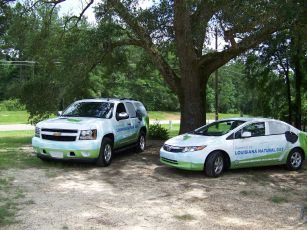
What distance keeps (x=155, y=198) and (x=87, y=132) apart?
3404mm

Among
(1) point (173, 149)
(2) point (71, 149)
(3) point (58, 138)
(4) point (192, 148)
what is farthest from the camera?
(3) point (58, 138)

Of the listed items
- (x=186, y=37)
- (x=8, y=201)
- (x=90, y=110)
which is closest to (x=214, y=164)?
(x=90, y=110)

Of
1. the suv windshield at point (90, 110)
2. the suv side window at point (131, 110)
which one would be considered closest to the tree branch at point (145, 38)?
the suv side window at point (131, 110)

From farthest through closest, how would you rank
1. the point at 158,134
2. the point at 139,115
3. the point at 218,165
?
the point at 158,134, the point at 139,115, the point at 218,165

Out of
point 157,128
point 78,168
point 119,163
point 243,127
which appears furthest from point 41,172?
point 157,128

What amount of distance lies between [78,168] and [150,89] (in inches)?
2080

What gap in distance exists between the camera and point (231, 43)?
1304 cm

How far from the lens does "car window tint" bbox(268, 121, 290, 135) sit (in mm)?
11383

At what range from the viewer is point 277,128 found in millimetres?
11500

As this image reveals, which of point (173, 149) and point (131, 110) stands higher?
point (131, 110)

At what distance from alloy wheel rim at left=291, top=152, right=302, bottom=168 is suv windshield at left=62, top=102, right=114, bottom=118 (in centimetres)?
504

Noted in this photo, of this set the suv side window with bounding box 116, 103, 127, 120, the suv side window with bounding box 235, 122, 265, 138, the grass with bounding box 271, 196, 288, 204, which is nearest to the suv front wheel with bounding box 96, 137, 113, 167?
the suv side window with bounding box 116, 103, 127, 120

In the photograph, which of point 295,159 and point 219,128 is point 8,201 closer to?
point 219,128

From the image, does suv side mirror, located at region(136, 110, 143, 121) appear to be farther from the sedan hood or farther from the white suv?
the sedan hood
